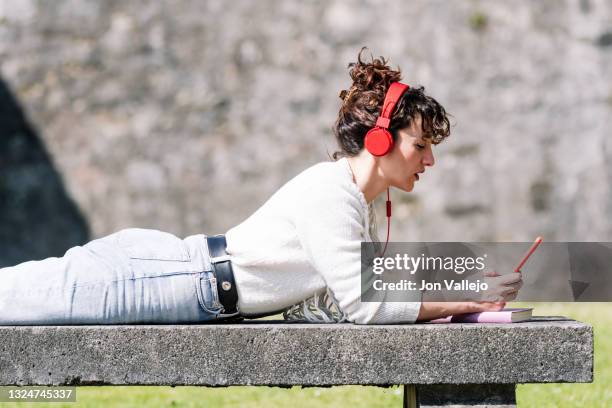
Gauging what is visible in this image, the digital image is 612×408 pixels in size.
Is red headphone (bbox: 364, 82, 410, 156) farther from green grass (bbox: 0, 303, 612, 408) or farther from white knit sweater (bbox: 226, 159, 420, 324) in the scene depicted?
green grass (bbox: 0, 303, 612, 408)

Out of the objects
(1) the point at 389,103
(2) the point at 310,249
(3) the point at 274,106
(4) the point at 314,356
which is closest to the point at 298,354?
(4) the point at 314,356

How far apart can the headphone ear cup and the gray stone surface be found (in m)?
0.51

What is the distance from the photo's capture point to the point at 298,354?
2.78 metres

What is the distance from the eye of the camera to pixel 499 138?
8188 millimetres

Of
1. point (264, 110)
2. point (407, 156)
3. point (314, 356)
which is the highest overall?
point (264, 110)

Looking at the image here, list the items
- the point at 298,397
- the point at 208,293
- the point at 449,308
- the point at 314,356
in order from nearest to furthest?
the point at 314,356
the point at 449,308
the point at 208,293
the point at 298,397

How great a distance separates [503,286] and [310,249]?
1.75 ft

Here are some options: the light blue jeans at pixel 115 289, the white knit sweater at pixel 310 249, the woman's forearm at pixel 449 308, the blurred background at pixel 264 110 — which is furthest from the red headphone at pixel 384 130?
the blurred background at pixel 264 110

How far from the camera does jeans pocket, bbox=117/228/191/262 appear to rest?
3.03 metres

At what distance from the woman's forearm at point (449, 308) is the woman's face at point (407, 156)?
1.30 feet

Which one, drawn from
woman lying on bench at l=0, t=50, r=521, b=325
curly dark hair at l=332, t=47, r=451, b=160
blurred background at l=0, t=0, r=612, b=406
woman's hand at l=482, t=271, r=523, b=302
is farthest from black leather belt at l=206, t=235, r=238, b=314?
blurred background at l=0, t=0, r=612, b=406

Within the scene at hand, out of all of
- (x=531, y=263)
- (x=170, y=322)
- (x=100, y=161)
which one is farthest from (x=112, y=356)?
(x=100, y=161)

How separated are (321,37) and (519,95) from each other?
5.18ft

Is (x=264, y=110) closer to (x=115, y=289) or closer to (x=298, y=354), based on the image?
(x=115, y=289)
